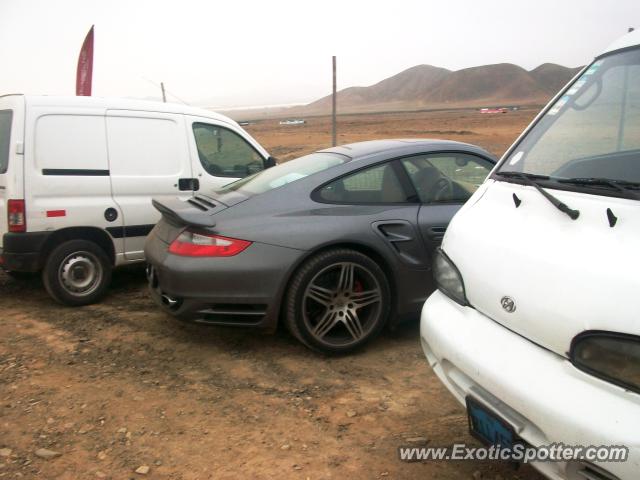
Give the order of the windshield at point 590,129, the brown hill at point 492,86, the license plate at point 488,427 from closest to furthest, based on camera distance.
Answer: the license plate at point 488,427 < the windshield at point 590,129 < the brown hill at point 492,86

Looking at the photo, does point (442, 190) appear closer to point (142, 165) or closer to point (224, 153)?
point (224, 153)

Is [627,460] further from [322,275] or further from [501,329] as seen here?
[322,275]

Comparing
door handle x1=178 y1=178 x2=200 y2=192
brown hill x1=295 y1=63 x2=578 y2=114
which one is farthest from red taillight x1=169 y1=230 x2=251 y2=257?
brown hill x1=295 y1=63 x2=578 y2=114

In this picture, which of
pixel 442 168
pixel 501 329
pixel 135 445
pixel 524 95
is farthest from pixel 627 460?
pixel 524 95

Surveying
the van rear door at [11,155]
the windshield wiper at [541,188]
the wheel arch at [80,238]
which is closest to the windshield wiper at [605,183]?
the windshield wiper at [541,188]

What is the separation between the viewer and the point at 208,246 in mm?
3646

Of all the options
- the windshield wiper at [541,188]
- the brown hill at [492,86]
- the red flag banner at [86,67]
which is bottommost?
the windshield wiper at [541,188]

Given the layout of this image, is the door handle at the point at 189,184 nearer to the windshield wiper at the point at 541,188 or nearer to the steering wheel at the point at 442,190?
the steering wheel at the point at 442,190

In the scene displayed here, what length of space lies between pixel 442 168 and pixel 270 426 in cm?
245

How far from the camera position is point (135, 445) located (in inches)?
110

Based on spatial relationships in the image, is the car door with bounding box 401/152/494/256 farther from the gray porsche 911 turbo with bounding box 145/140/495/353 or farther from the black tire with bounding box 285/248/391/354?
the black tire with bounding box 285/248/391/354

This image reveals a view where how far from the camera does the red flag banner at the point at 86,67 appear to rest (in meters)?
10.9

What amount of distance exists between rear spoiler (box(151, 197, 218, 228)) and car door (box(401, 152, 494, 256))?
4.96ft

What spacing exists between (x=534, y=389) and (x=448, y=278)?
0.82 m
